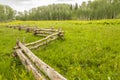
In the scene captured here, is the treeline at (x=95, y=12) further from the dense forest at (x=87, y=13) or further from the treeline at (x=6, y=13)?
the treeline at (x=6, y=13)

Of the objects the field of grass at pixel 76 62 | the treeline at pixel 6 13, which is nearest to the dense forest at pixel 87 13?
the treeline at pixel 6 13

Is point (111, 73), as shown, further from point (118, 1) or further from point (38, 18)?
point (38, 18)

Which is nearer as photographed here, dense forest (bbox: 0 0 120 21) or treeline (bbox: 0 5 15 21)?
dense forest (bbox: 0 0 120 21)

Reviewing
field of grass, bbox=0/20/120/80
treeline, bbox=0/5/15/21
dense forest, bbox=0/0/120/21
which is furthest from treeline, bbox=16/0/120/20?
field of grass, bbox=0/20/120/80

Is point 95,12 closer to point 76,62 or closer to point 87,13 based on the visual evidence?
point 87,13

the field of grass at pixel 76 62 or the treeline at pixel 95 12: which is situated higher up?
the treeline at pixel 95 12

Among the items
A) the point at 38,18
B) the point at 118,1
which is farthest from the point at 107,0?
the point at 38,18

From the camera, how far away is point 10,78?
7113 mm

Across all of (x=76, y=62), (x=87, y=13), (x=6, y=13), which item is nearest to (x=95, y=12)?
(x=87, y=13)

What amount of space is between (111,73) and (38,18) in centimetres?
11379

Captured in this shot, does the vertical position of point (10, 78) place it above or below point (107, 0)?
below

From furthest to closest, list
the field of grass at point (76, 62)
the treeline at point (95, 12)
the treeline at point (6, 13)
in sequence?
1. the treeline at point (6, 13)
2. the treeline at point (95, 12)
3. the field of grass at point (76, 62)

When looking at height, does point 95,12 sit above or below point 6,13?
below

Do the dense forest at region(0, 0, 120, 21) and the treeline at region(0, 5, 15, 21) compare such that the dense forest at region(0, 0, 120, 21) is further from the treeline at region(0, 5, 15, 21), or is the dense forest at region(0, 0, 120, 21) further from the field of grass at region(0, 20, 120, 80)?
the field of grass at region(0, 20, 120, 80)
